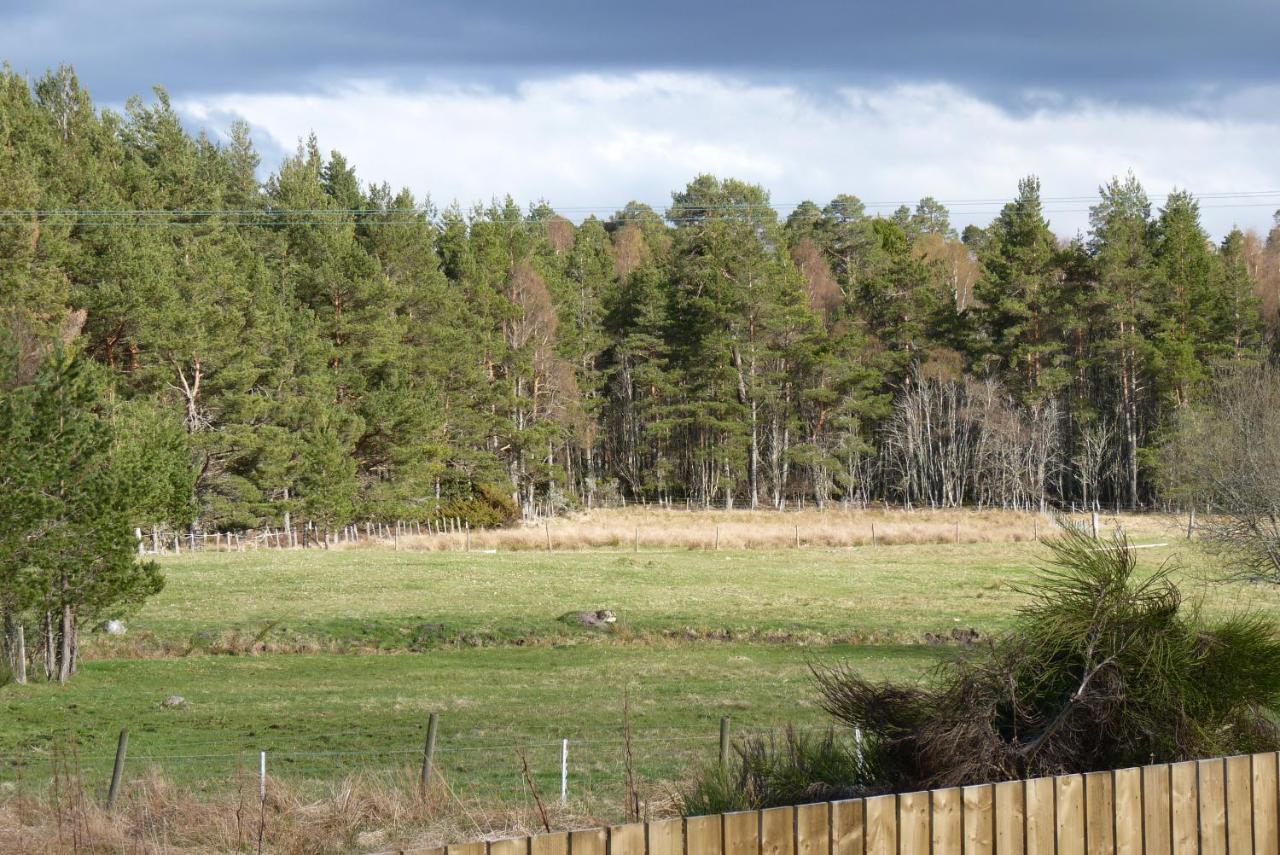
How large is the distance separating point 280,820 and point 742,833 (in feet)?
19.4

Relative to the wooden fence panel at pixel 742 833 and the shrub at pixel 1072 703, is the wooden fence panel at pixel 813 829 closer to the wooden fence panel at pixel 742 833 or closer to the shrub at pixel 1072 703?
the wooden fence panel at pixel 742 833

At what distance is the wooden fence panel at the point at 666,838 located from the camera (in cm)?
488

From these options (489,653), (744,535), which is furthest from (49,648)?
(744,535)

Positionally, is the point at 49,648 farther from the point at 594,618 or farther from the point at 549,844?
the point at 549,844

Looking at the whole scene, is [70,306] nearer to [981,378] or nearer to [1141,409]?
[981,378]

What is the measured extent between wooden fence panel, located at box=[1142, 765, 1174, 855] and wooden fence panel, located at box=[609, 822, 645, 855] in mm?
2472

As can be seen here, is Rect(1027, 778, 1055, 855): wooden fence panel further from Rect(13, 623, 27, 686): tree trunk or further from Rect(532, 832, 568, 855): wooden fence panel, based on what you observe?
Rect(13, 623, 27, 686): tree trunk

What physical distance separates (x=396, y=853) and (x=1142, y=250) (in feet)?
245

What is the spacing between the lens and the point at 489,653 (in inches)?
1095

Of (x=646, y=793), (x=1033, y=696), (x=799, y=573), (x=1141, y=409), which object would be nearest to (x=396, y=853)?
(x=1033, y=696)

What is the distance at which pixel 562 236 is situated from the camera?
10319 cm

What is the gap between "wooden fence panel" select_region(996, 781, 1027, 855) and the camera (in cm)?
540

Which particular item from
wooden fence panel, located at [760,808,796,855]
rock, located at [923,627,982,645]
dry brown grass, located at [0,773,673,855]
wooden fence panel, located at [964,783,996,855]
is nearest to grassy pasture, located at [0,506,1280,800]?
rock, located at [923,627,982,645]

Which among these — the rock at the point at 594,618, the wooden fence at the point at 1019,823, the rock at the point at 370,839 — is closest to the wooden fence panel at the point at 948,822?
the wooden fence at the point at 1019,823
